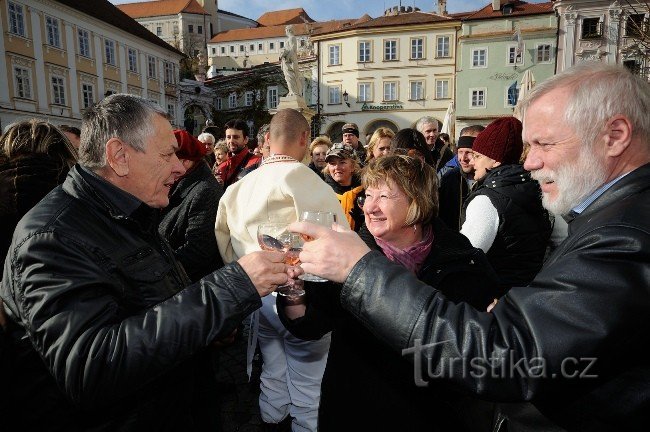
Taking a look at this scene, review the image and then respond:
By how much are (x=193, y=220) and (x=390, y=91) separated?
1536 inches

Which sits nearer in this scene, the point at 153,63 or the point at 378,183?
the point at 378,183

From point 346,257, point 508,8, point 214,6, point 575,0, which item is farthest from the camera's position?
point 214,6

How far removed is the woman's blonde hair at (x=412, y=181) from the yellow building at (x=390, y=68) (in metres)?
38.3

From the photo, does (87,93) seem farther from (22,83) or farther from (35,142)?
(35,142)

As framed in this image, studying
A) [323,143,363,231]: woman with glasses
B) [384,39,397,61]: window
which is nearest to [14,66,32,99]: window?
[384,39,397,61]: window

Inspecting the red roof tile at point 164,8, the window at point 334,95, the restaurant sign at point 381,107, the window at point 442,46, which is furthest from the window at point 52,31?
the red roof tile at point 164,8

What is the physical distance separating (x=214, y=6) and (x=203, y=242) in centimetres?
9111

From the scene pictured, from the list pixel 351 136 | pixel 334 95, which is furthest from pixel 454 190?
pixel 334 95

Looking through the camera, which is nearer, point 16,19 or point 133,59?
point 16,19

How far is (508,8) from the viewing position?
3584cm

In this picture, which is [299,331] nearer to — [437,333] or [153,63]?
[437,333]

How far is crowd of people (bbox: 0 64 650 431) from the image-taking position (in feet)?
3.71

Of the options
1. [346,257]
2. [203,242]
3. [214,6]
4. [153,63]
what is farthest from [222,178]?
[214,6]

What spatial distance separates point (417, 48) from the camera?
39375 mm
